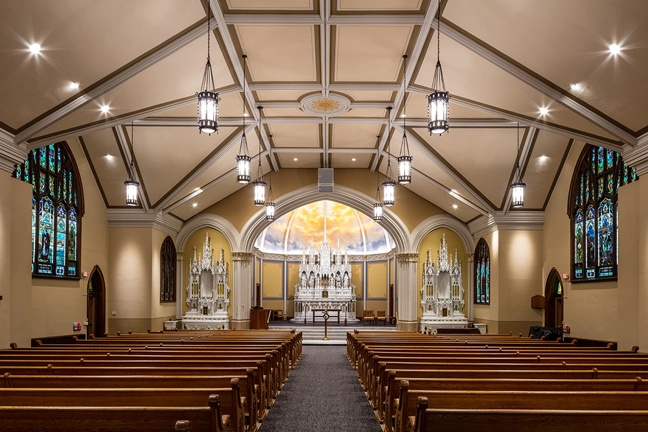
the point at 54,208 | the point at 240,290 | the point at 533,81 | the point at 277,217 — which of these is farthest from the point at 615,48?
the point at 240,290

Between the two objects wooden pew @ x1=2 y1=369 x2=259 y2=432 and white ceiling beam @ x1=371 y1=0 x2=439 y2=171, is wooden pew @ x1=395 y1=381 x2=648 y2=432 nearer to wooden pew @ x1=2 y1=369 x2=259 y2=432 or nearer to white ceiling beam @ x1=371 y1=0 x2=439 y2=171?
wooden pew @ x1=2 y1=369 x2=259 y2=432

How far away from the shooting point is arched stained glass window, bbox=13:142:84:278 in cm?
1193

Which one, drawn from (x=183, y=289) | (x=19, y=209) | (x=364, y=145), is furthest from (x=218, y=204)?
(x=19, y=209)

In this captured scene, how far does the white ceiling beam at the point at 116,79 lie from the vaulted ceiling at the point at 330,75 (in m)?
0.02

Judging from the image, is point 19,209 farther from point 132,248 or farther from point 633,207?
point 633,207

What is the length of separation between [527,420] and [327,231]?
2515 centimetres

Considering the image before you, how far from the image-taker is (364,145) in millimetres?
17125

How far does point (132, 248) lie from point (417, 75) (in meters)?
9.93

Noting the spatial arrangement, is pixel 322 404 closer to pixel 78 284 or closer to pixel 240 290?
pixel 78 284

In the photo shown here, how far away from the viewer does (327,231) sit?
28766 mm

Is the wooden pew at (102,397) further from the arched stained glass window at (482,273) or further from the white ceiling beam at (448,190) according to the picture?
the arched stained glass window at (482,273)

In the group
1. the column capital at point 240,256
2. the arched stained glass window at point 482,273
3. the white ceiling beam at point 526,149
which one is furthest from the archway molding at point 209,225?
the white ceiling beam at point 526,149

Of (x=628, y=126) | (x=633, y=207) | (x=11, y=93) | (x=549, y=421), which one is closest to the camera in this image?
(x=549, y=421)

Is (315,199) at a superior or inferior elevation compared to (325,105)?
inferior
